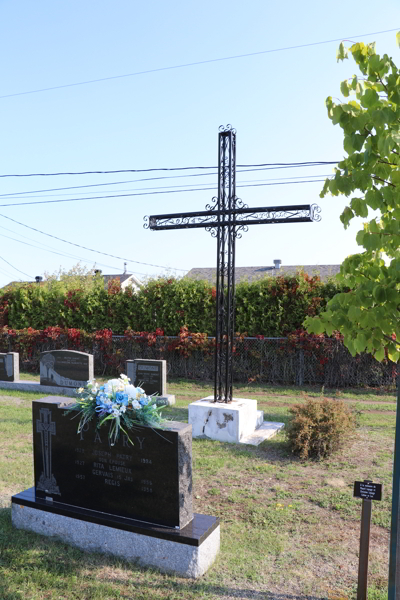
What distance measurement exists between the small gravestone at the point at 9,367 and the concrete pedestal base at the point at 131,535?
8.75m

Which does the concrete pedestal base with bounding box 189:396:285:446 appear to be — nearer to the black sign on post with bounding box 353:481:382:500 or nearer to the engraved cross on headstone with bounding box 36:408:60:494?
the engraved cross on headstone with bounding box 36:408:60:494

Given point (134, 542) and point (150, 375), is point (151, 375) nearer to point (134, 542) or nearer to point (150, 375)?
point (150, 375)

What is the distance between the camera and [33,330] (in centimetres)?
1595

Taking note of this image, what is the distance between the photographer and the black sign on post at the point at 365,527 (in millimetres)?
3301

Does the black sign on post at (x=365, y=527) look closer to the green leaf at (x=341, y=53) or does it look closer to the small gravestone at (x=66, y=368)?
the green leaf at (x=341, y=53)

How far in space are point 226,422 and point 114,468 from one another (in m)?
3.41

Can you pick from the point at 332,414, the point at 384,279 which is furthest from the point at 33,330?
the point at 384,279

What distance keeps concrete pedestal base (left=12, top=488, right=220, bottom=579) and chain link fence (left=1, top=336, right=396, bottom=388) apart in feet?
29.9

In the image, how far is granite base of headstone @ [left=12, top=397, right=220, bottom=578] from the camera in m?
3.79

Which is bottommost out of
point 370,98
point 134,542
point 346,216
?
point 134,542

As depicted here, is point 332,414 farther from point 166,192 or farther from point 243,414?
point 166,192

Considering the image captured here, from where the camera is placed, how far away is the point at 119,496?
4.08 meters

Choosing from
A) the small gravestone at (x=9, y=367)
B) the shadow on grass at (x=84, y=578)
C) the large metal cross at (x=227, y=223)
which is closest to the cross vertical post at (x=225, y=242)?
the large metal cross at (x=227, y=223)

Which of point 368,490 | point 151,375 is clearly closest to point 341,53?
point 368,490
